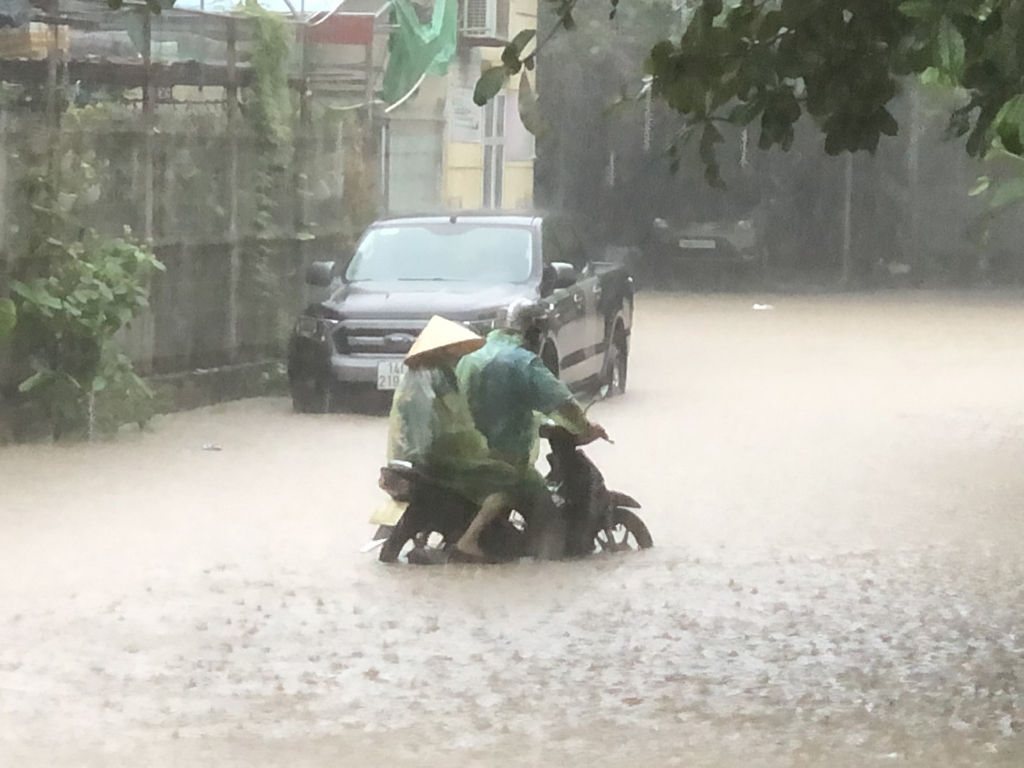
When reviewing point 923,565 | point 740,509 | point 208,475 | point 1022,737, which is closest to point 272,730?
point 1022,737

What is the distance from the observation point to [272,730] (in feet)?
21.9

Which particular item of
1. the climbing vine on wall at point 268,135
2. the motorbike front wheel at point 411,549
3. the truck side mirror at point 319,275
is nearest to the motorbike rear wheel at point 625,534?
the motorbike front wheel at point 411,549

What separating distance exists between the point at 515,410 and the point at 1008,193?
2.78m

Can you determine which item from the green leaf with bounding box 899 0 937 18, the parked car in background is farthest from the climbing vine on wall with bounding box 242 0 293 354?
the parked car in background

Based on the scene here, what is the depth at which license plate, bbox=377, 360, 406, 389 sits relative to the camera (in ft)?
51.5

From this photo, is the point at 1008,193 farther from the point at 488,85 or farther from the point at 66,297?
the point at 66,297

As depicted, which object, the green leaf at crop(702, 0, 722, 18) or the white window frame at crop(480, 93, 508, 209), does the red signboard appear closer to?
the white window frame at crop(480, 93, 508, 209)

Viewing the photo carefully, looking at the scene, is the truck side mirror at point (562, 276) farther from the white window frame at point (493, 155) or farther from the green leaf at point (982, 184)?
the white window frame at point (493, 155)

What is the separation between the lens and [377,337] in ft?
52.2

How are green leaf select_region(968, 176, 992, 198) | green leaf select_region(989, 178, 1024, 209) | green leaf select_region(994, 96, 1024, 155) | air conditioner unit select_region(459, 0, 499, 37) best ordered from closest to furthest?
green leaf select_region(994, 96, 1024, 155)
green leaf select_region(989, 178, 1024, 209)
green leaf select_region(968, 176, 992, 198)
air conditioner unit select_region(459, 0, 499, 37)

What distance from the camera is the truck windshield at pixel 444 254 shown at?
1670 cm

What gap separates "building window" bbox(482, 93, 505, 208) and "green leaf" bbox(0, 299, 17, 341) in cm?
1303

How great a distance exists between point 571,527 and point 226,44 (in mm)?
8647

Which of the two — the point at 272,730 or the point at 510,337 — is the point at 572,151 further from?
the point at 272,730
